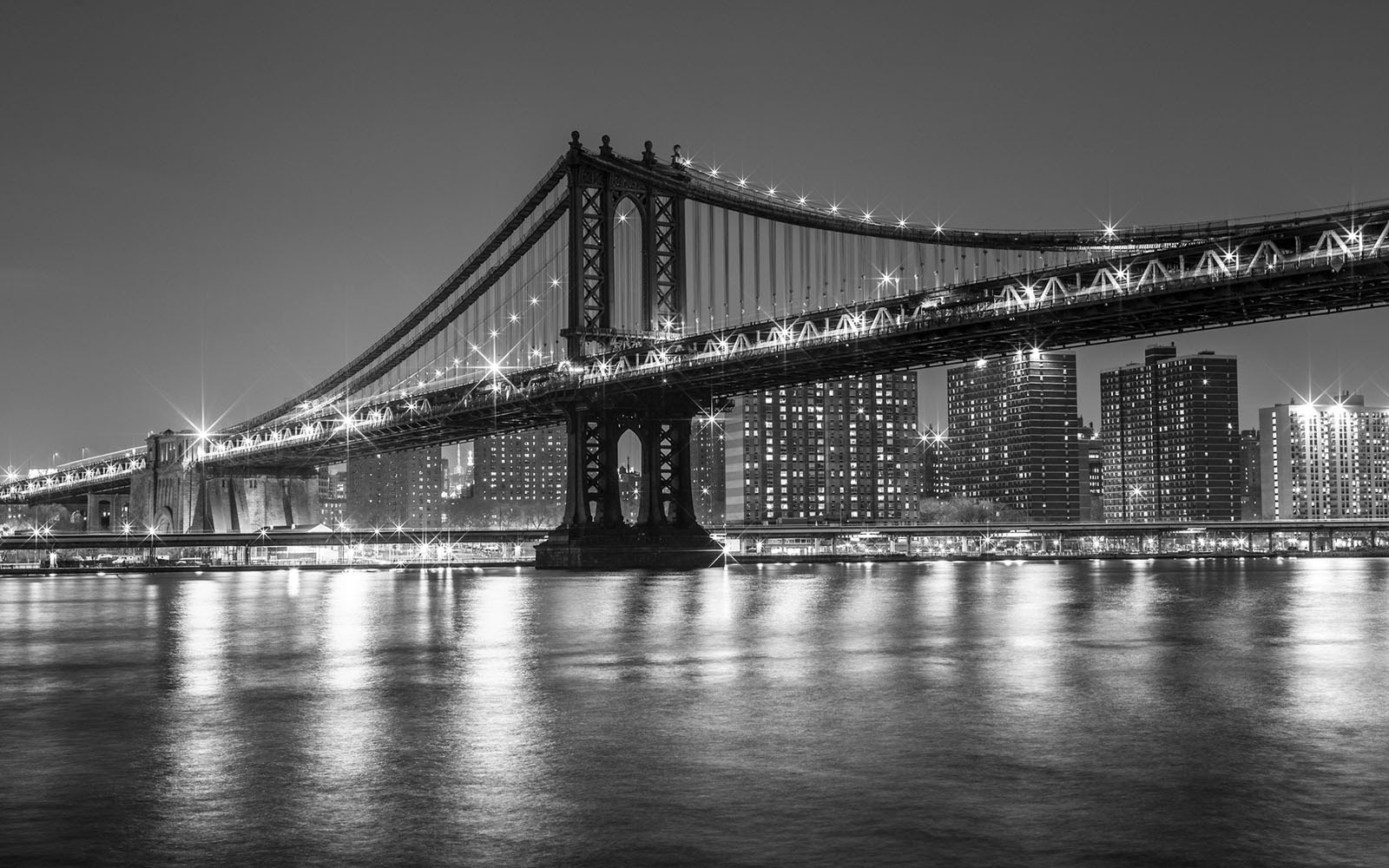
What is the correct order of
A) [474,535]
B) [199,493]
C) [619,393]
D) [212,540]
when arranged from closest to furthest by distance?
1. [619,393]
2. [212,540]
3. [474,535]
4. [199,493]

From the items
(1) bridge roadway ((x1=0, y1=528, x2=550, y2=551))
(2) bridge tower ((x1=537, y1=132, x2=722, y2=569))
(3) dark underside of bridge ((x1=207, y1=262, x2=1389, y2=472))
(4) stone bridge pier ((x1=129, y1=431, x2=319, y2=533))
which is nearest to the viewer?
(3) dark underside of bridge ((x1=207, y1=262, x2=1389, y2=472))

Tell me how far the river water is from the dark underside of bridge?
15.1 m

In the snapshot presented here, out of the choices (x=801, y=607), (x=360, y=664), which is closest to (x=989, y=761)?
(x=360, y=664)

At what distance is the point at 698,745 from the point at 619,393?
63.9 meters

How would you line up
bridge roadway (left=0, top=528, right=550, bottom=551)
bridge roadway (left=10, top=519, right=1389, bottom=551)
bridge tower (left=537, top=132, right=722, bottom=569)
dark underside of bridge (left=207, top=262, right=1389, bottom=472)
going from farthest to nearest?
bridge roadway (left=10, top=519, right=1389, bottom=551) → bridge roadway (left=0, top=528, right=550, bottom=551) → bridge tower (left=537, top=132, right=722, bottom=569) → dark underside of bridge (left=207, top=262, right=1389, bottom=472)

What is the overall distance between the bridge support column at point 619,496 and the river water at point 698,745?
44239mm

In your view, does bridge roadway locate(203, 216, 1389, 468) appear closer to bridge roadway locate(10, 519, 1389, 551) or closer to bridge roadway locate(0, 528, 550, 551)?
bridge roadway locate(10, 519, 1389, 551)

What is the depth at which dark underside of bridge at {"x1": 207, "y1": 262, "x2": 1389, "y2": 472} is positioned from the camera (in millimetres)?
51656

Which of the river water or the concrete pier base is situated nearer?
the river water

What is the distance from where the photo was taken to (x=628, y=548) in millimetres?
85250

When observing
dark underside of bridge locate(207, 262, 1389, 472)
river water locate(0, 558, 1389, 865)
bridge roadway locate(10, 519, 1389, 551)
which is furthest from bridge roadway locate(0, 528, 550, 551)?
river water locate(0, 558, 1389, 865)

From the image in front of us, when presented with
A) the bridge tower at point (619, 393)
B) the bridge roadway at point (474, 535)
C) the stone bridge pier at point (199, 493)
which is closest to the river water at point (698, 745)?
the bridge tower at point (619, 393)

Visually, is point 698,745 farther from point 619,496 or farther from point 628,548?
point 619,496

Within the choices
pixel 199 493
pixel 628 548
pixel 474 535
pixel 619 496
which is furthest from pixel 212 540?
pixel 628 548
